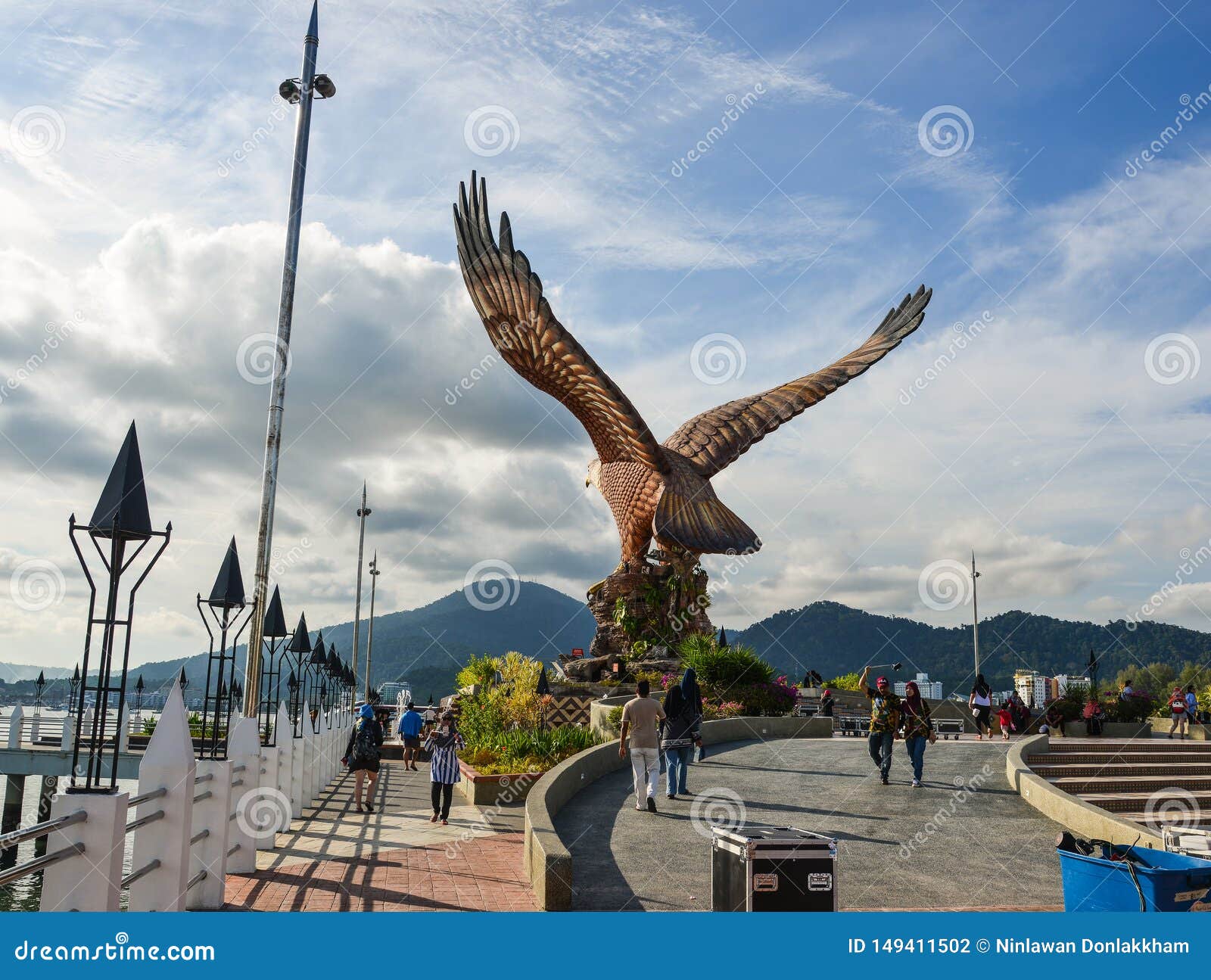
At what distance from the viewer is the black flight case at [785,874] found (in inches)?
226

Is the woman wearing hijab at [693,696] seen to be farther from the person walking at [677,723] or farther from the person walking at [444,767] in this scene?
the person walking at [444,767]

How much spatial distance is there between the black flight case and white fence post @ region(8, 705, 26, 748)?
26.7m

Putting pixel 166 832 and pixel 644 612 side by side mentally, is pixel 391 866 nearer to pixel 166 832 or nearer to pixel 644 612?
pixel 166 832

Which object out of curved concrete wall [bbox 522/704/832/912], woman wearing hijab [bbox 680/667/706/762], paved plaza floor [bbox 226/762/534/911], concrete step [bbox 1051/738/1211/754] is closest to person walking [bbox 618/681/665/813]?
woman wearing hijab [bbox 680/667/706/762]

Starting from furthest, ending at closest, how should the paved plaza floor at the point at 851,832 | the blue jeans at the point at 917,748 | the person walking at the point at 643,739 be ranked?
the blue jeans at the point at 917,748 < the person walking at the point at 643,739 < the paved plaza floor at the point at 851,832

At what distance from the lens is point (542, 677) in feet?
81.9

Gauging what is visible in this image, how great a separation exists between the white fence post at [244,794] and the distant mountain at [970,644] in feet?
277

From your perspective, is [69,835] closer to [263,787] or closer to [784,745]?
[263,787]

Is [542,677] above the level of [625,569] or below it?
below

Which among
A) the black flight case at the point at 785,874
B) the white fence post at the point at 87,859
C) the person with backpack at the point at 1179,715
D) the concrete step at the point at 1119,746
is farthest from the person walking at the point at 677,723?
the person with backpack at the point at 1179,715

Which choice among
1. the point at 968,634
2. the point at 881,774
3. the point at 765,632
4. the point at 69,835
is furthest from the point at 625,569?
the point at 765,632

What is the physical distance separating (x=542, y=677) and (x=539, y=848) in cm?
1732

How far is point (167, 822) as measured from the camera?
21.0ft

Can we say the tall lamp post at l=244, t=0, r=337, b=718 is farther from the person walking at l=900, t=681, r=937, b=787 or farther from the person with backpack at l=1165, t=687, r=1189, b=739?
the person with backpack at l=1165, t=687, r=1189, b=739
